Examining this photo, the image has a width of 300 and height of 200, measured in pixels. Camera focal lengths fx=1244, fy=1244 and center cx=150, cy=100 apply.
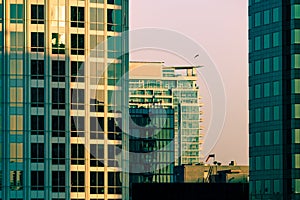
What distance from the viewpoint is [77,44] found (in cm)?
16088

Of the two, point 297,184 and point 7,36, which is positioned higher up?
point 7,36

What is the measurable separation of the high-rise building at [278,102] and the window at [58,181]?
85.2ft

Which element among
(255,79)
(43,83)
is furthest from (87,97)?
(255,79)

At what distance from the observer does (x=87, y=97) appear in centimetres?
16112

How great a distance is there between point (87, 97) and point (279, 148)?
2629 centimetres

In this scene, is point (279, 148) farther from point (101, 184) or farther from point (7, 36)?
point (7, 36)

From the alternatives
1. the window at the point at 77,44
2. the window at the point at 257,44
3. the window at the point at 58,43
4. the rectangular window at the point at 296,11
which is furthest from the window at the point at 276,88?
the window at the point at 58,43

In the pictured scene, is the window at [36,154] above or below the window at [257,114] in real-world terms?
below

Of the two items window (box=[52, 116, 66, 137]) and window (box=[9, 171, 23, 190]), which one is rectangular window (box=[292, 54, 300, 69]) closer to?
window (box=[52, 116, 66, 137])

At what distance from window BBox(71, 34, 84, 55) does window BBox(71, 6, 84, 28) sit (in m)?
1.42

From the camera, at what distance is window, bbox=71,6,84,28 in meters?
161

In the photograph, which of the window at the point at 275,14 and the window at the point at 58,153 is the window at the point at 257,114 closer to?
the window at the point at 275,14

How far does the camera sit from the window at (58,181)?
15712 centimetres

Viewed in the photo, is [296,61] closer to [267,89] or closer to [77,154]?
[267,89]
